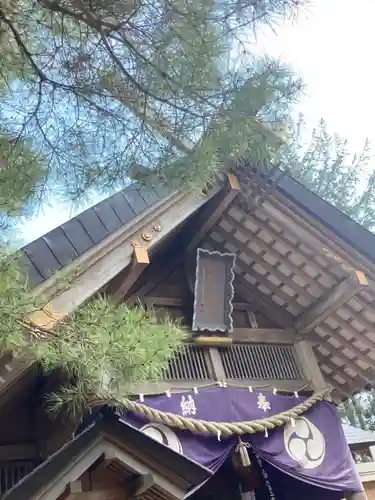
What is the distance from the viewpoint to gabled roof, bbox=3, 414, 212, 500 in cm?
295

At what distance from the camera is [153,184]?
3564 mm

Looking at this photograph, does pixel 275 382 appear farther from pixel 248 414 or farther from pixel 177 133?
pixel 177 133

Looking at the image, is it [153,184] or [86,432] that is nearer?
[86,432]

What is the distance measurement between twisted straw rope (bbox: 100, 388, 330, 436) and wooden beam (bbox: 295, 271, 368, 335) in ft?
2.80

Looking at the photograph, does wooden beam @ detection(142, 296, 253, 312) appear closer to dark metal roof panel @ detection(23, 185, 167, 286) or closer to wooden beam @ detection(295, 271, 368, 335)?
dark metal roof panel @ detection(23, 185, 167, 286)

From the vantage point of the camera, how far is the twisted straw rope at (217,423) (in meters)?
4.32

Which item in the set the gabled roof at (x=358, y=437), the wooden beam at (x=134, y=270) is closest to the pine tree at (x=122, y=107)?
the wooden beam at (x=134, y=270)

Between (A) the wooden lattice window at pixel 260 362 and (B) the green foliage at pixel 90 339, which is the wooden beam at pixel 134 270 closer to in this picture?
(A) the wooden lattice window at pixel 260 362

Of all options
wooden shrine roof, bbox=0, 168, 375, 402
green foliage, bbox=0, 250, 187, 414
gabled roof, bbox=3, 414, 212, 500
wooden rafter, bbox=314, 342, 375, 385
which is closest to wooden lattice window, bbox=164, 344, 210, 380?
wooden shrine roof, bbox=0, 168, 375, 402

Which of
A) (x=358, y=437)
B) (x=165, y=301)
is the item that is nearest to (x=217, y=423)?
(x=165, y=301)

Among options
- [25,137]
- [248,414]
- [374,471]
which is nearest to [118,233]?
[25,137]

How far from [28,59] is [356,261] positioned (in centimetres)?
317

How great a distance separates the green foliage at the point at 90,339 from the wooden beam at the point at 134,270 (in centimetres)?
128

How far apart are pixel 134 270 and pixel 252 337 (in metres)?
1.62
